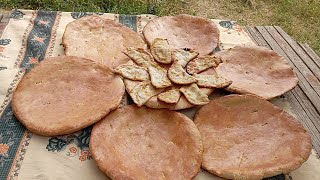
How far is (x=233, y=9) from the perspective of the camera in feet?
15.0

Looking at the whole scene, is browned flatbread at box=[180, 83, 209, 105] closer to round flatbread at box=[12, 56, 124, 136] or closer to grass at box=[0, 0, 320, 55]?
round flatbread at box=[12, 56, 124, 136]

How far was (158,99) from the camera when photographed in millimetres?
1890

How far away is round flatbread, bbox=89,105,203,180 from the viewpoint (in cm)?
161

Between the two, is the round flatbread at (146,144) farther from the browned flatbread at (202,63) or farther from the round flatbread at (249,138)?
the browned flatbread at (202,63)

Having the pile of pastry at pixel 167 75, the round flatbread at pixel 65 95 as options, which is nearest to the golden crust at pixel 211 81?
the pile of pastry at pixel 167 75

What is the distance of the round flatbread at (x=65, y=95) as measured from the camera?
1.76 m

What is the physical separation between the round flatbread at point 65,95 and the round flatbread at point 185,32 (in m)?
0.54

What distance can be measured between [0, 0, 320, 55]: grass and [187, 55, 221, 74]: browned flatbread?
5.64 feet

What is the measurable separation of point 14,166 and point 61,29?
1230 millimetres

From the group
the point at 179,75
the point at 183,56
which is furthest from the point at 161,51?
the point at 179,75

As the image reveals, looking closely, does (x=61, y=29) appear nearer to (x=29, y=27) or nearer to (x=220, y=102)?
(x=29, y=27)

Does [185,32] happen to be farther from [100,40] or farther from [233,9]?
[233,9]

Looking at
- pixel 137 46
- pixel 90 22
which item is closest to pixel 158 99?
pixel 137 46

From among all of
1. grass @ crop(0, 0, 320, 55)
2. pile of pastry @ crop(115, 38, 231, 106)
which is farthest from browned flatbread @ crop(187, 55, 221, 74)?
grass @ crop(0, 0, 320, 55)
